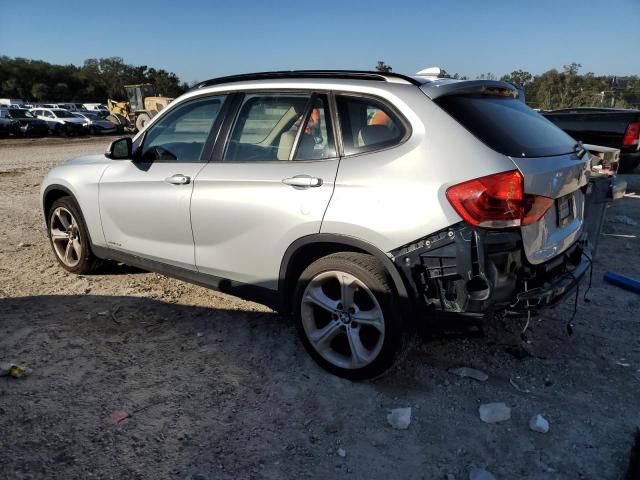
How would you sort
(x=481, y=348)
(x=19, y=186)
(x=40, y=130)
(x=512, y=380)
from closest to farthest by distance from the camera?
(x=512, y=380), (x=481, y=348), (x=19, y=186), (x=40, y=130)

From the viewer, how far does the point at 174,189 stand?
3.68 meters

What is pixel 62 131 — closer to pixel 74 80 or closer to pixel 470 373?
pixel 470 373

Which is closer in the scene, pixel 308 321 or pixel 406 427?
pixel 406 427

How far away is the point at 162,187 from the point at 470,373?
2.54 m

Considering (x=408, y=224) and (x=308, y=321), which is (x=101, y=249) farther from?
(x=408, y=224)

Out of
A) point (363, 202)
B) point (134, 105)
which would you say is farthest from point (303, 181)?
point (134, 105)

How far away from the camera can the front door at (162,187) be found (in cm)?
367

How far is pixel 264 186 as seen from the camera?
317cm

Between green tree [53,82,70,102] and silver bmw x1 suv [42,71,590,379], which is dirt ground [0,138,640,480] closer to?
silver bmw x1 suv [42,71,590,379]

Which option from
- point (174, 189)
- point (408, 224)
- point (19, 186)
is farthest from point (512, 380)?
point (19, 186)

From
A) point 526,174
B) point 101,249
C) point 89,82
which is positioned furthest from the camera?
point 89,82

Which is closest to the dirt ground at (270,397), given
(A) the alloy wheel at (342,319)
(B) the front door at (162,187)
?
(A) the alloy wheel at (342,319)

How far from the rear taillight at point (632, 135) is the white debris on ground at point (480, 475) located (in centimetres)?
749

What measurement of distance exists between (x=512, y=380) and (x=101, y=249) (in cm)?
352
